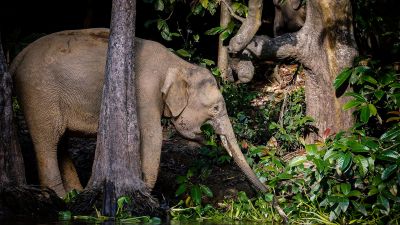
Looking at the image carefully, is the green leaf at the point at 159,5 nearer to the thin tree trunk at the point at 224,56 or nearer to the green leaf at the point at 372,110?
the thin tree trunk at the point at 224,56

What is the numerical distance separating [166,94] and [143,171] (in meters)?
1.06

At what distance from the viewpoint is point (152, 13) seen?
15.5 m

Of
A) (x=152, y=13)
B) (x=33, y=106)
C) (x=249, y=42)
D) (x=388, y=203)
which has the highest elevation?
(x=152, y=13)

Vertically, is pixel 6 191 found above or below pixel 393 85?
below

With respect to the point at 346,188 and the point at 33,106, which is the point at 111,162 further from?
the point at 346,188

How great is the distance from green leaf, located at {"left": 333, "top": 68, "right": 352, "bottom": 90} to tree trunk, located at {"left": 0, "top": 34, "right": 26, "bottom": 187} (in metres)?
3.93

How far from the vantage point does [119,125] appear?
872cm

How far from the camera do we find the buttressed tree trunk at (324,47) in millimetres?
10727

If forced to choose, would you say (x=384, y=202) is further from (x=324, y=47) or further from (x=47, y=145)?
(x=47, y=145)

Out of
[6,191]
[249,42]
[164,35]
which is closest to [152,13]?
[164,35]

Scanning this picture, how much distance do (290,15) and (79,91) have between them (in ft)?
11.8

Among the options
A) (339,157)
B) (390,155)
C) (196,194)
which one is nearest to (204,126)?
(196,194)

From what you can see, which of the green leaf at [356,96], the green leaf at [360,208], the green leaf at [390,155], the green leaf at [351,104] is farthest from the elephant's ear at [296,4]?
the green leaf at [360,208]

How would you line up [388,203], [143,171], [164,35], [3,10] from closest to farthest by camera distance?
[388,203]
[143,171]
[164,35]
[3,10]
